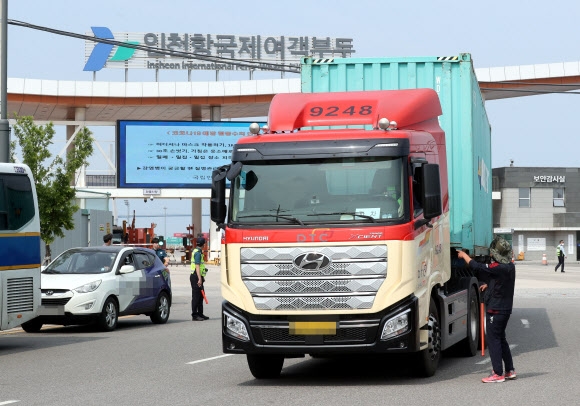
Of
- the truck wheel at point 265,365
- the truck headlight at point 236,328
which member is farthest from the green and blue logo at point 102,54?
the truck headlight at point 236,328

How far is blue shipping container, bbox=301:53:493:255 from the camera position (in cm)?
1414

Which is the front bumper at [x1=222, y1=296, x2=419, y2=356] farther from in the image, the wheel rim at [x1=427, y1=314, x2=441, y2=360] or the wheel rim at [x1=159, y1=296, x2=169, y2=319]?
the wheel rim at [x1=159, y1=296, x2=169, y2=319]

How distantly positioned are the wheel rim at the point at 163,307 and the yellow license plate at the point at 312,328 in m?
11.4

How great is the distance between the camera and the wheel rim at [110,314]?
19.9m

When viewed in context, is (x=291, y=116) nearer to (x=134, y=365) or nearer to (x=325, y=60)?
(x=325, y=60)

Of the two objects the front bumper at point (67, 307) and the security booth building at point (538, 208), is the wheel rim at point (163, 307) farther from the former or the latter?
the security booth building at point (538, 208)

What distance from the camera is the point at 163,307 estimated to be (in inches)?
879

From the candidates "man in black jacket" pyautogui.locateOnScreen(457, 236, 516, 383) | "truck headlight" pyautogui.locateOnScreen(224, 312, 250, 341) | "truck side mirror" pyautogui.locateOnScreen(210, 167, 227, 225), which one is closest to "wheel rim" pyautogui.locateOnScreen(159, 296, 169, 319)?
"truck headlight" pyautogui.locateOnScreen(224, 312, 250, 341)

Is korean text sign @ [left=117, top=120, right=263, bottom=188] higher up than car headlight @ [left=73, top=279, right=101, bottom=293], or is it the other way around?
korean text sign @ [left=117, top=120, right=263, bottom=188]

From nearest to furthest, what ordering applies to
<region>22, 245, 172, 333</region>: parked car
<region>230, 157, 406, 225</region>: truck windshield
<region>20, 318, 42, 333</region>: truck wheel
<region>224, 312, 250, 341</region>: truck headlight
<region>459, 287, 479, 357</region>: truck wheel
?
<region>230, 157, 406, 225</region>: truck windshield → <region>224, 312, 250, 341</region>: truck headlight → <region>459, 287, 479, 357</region>: truck wheel → <region>22, 245, 172, 333</region>: parked car → <region>20, 318, 42, 333</region>: truck wheel

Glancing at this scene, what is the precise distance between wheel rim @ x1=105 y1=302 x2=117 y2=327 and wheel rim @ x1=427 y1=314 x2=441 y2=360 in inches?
357

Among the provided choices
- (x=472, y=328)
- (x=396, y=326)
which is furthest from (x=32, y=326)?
(x=396, y=326)

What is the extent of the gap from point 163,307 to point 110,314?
7.86ft

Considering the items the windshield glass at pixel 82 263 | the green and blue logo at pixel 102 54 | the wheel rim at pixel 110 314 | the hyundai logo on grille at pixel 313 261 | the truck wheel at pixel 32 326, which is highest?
the green and blue logo at pixel 102 54
